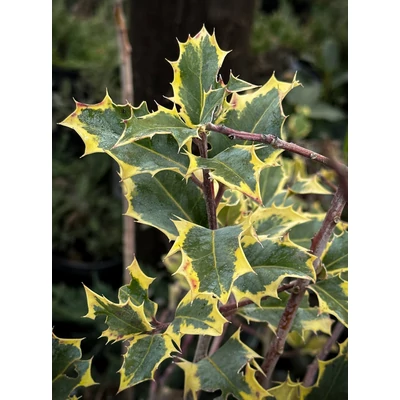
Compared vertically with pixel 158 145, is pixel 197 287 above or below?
below

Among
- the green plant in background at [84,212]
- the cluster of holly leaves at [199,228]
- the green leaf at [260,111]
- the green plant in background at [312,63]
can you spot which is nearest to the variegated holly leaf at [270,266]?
the cluster of holly leaves at [199,228]

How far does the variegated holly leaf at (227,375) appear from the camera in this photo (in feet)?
1.80

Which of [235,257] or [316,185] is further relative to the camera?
[316,185]

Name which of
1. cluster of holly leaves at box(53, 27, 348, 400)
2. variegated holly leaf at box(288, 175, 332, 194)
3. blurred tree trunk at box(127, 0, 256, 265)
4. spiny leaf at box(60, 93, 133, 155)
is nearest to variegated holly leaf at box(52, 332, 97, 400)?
cluster of holly leaves at box(53, 27, 348, 400)

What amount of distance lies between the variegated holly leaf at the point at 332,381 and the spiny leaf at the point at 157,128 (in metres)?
0.33

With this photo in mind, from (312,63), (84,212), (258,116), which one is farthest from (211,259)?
(312,63)

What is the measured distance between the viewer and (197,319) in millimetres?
498

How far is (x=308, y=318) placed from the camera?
2.02 ft

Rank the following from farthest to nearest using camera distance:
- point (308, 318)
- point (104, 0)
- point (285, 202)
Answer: point (104, 0)
point (285, 202)
point (308, 318)

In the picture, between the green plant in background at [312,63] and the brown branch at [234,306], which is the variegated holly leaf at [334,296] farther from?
the green plant in background at [312,63]
